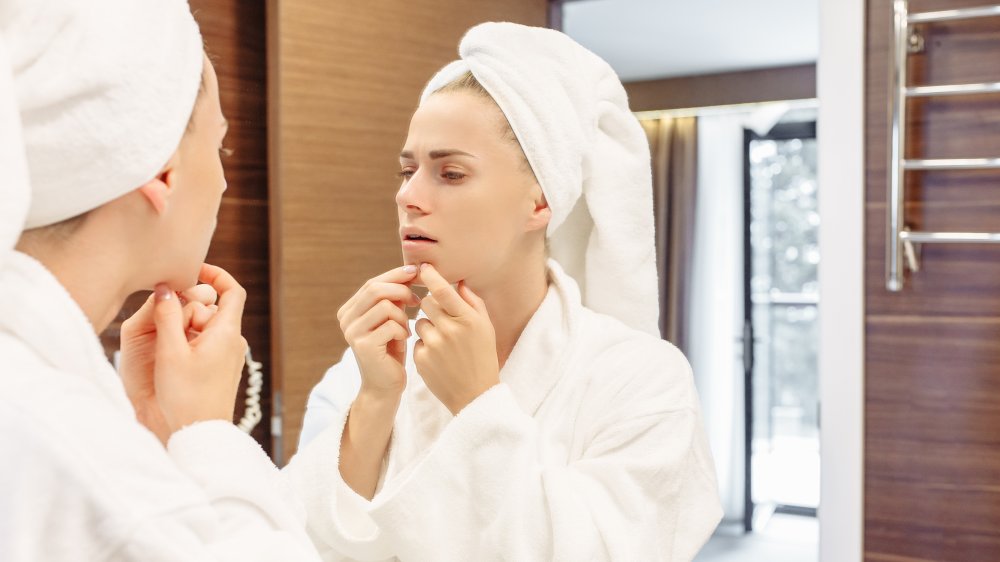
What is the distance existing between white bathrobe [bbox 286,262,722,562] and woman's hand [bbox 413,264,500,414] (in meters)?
0.03

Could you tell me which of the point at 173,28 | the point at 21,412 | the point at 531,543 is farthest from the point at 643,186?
the point at 21,412

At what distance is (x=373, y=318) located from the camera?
111 centimetres

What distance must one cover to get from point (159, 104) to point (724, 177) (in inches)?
201

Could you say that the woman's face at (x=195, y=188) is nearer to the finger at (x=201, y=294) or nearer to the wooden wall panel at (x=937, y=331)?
the finger at (x=201, y=294)

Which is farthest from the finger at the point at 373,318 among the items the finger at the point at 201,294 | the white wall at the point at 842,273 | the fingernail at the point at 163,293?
the white wall at the point at 842,273

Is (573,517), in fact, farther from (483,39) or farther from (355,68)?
(355,68)

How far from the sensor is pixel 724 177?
5527 mm

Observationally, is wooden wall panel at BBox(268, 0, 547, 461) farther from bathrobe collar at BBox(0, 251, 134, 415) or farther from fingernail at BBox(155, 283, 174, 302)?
bathrobe collar at BBox(0, 251, 134, 415)

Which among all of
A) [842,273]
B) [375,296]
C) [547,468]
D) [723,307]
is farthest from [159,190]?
[723,307]

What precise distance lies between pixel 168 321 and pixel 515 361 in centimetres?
53

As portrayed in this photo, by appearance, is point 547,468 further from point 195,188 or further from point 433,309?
point 195,188

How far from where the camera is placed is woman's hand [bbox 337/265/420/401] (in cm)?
111

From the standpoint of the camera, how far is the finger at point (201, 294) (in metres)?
0.87

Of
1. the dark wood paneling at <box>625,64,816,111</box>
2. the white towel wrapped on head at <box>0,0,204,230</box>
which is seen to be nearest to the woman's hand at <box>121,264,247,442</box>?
the white towel wrapped on head at <box>0,0,204,230</box>
